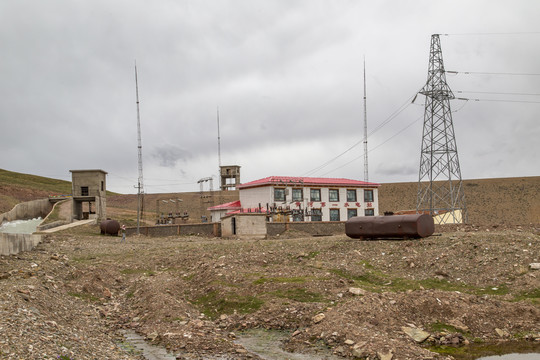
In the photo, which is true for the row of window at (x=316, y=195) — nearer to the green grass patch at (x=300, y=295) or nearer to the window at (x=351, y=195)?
the window at (x=351, y=195)

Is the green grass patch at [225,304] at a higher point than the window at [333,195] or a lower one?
lower

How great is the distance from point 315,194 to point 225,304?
135 feet

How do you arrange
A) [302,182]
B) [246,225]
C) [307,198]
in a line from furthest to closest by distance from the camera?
[307,198]
[302,182]
[246,225]

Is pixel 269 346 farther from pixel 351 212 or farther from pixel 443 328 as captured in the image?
pixel 351 212

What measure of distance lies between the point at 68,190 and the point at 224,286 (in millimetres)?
98637

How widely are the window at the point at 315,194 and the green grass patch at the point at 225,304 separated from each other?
129ft

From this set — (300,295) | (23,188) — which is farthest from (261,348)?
(23,188)

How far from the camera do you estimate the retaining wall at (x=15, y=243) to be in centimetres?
2206

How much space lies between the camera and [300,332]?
14188 millimetres

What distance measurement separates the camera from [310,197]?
57.2 metres

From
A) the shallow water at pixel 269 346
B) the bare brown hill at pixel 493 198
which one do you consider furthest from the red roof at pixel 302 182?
the bare brown hill at pixel 493 198

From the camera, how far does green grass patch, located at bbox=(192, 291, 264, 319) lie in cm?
1691

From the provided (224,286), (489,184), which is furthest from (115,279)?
(489,184)

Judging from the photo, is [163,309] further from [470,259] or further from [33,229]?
[33,229]
